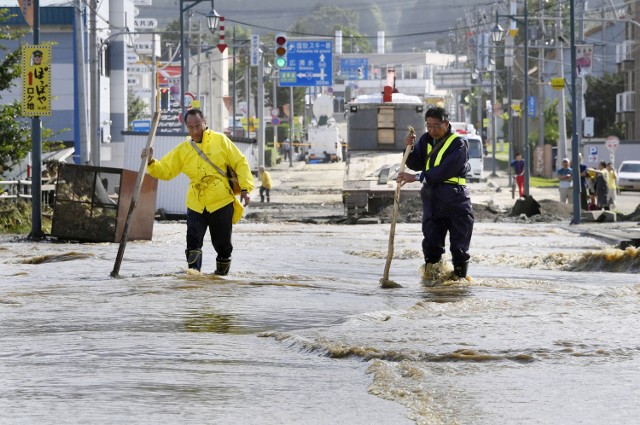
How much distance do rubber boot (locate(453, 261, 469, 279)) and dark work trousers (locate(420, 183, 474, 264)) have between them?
0.04 m

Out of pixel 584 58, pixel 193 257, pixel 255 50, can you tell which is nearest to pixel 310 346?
pixel 193 257

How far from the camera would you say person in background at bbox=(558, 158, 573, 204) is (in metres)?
38.9

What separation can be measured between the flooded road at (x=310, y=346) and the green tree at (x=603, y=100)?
252 feet

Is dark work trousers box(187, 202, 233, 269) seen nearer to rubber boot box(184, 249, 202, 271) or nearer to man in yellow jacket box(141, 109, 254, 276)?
man in yellow jacket box(141, 109, 254, 276)

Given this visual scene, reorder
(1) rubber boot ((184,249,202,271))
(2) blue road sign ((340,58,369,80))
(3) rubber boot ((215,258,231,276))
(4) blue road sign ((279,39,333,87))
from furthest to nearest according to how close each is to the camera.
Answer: (2) blue road sign ((340,58,369,80)) < (4) blue road sign ((279,39,333,87)) < (3) rubber boot ((215,258,231,276)) < (1) rubber boot ((184,249,202,271))

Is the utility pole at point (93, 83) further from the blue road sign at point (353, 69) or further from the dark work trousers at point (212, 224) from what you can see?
the blue road sign at point (353, 69)

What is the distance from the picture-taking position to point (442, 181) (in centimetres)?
1330

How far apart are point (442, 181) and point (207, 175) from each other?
7.27 ft

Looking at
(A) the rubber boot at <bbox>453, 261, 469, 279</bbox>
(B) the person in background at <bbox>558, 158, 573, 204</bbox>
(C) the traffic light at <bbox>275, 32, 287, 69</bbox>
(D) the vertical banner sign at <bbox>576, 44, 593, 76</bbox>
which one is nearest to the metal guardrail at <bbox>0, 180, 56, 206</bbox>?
(C) the traffic light at <bbox>275, 32, 287, 69</bbox>

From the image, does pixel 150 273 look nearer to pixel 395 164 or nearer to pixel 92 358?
pixel 92 358

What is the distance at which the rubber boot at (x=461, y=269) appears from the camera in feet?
45.2

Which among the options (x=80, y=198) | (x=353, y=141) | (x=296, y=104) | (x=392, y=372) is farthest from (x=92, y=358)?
(x=296, y=104)

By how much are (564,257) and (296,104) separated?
426 feet

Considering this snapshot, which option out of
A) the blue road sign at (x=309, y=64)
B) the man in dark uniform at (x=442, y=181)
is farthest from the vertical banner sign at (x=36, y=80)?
the blue road sign at (x=309, y=64)
